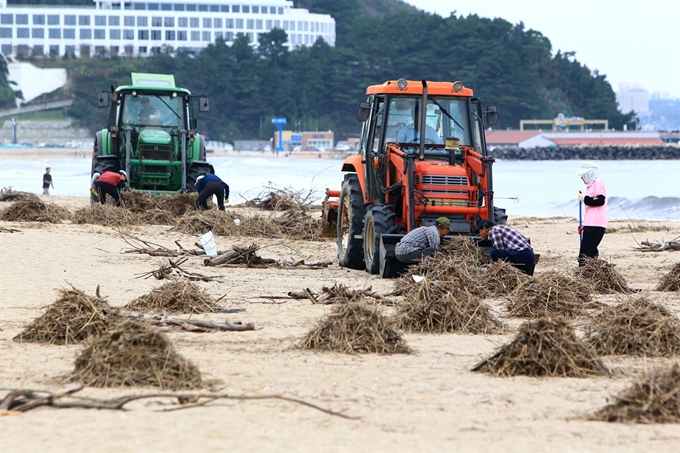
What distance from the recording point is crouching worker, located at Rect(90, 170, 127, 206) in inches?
830

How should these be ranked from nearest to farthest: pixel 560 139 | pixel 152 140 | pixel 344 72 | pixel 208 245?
pixel 208 245, pixel 152 140, pixel 560 139, pixel 344 72

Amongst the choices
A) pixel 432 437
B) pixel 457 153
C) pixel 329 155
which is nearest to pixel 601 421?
pixel 432 437

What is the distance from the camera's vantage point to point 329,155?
108875 millimetres

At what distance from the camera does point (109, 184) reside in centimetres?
2112

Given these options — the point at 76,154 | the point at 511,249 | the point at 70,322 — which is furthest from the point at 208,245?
the point at 76,154

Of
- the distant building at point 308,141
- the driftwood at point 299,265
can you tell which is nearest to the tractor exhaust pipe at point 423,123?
the driftwood at point 299,265

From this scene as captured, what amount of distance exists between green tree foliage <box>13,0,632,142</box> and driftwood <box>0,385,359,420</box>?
11188 cm

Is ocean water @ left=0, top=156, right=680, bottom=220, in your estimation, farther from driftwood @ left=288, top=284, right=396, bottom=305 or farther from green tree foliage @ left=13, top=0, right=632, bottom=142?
green tree foliage @ left=13, top=0, right=632, bottom=142

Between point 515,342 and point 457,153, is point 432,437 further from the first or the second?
point 457,153

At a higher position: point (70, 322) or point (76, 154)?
point (70, 322)

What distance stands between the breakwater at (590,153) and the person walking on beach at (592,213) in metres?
94.8

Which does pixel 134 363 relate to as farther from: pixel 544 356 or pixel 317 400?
pixel 544 356

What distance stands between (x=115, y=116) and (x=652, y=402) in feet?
58.6

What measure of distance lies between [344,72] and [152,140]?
4069 inches
